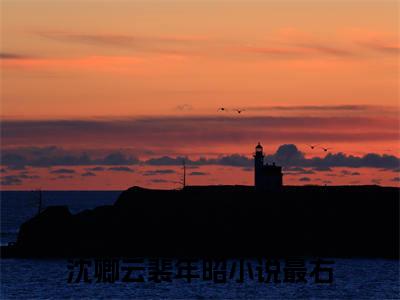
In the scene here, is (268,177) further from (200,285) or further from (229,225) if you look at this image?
(200,285)

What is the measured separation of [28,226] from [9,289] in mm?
22315

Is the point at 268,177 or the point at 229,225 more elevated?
the point at 268,177

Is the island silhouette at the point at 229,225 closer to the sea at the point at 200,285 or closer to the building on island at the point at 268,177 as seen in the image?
the building on island at the point at 268,177

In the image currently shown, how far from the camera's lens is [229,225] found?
11600 centimetres

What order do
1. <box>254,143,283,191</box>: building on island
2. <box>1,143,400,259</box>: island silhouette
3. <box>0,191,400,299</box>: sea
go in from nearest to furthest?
<box>0,191,400,299</box>: sea, <box>1,143,400,259</box>: island silhouette, <box>254,143,283,191</box>: building on island

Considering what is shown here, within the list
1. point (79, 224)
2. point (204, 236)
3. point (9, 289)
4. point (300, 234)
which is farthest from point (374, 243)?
point (9, 289)

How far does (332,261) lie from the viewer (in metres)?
108

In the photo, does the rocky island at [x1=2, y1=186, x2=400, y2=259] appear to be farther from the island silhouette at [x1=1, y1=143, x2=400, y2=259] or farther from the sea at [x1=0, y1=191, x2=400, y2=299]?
the sea at [x1=0, y1=191, x2=400, y2=299]

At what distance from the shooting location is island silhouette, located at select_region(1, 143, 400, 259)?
368ft

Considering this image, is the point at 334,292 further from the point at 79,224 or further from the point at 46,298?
the point at 79,224

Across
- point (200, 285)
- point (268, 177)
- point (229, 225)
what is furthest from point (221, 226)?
point (200, 285)

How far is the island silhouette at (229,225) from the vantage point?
112 m

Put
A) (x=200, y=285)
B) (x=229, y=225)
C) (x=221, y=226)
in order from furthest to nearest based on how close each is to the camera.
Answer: (x=229, y=225) < (x=221, y=226) < (x=200, y=285)

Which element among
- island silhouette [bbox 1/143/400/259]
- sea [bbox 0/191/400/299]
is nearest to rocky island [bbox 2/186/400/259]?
island silhouette [bbox 1/143/400/259]
